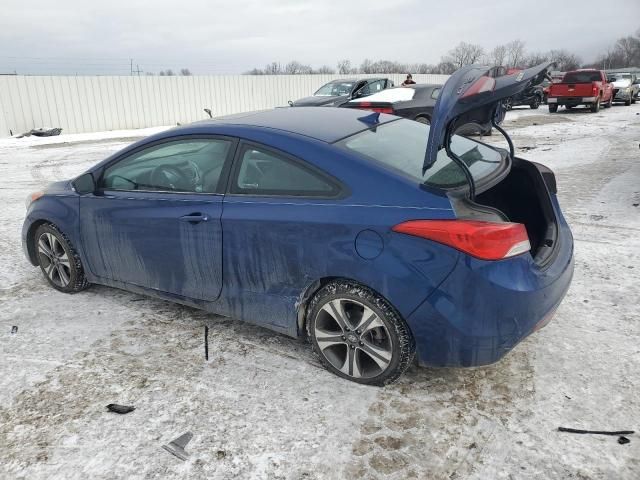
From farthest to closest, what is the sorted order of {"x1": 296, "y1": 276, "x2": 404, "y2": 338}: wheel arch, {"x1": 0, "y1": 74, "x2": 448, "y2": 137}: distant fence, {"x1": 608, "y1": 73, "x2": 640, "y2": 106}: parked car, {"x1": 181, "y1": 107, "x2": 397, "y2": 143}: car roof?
1. {"x1": 608, "y1": 73, "x2": 640, "y2": 106}: parked car
2. {"x1": 0, "y1": 74, "x2": 448, "y2": 137}: distant fence
3. {"x1": 181, "y1": 107, "x2": 397, "y2": 143}: car roof
4. {"x1": 296, "y1": 276, "x2": 404, "y2": 338}: wheel arch

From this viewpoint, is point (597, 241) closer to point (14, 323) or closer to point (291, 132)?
point (291, 132)

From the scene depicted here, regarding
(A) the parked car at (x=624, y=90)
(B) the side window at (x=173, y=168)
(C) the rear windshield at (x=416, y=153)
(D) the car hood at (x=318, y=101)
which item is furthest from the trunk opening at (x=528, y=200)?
(A) the parked car at (x=624, y=90)

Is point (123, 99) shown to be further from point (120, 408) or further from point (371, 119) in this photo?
point (120, 408)

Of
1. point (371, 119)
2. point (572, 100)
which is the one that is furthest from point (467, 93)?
point (572, 100)

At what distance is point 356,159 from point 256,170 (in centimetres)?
63

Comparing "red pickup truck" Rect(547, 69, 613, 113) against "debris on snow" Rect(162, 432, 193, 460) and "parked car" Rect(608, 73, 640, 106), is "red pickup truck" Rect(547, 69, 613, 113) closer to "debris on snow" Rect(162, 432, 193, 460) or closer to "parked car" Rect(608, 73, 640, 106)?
"parked car" Rect(608, 73, 640, 106)

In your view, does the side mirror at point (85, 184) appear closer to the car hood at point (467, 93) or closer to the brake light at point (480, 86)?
the car hood at point (467, 93)

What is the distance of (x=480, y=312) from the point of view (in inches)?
96.3

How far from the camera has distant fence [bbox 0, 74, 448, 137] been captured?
19250 millimetres

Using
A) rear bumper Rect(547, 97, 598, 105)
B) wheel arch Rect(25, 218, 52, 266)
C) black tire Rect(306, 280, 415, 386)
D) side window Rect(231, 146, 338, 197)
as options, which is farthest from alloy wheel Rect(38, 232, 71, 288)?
rear bumper Rect(547, 97, 598, 105)

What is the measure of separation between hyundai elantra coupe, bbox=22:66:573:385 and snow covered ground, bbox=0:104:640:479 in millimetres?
261

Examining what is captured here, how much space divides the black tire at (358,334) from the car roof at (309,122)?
88 centimetres

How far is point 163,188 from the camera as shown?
3445 mm

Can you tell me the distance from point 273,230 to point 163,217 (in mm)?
882
